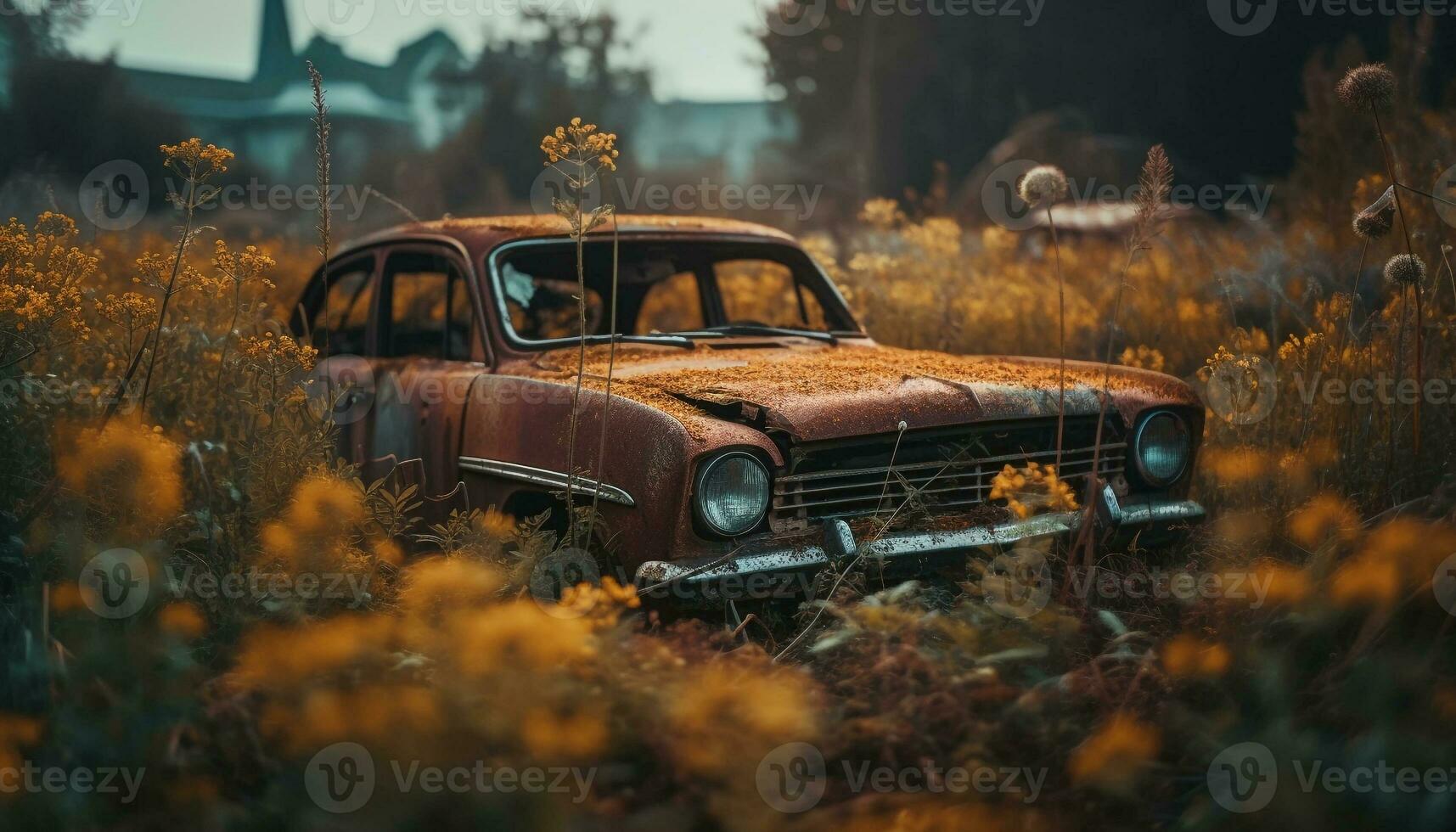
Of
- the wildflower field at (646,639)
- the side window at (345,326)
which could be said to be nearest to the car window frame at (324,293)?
the side window at (345,326)

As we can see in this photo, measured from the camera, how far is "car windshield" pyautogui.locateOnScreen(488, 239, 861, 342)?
4801mm

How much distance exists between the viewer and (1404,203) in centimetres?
566

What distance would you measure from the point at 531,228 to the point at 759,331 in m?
1.04

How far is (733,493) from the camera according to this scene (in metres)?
3.50

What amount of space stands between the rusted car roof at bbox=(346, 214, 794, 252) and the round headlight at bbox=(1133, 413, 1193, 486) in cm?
200

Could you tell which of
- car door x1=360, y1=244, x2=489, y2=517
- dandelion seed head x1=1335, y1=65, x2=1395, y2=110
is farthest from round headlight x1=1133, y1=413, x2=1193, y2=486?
car door x1=360, y1=244, x2=489, y2=517

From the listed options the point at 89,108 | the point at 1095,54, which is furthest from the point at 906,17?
the point at 89,108

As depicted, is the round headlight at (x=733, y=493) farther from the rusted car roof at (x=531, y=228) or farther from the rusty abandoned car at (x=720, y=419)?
the rusted car roof at (x=531, y=228)

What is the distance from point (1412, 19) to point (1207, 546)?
1156 centimetres

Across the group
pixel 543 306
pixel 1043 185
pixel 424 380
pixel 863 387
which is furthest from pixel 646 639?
pixel 543 306

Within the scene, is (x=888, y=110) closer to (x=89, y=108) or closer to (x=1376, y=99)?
(x=89, y=108)

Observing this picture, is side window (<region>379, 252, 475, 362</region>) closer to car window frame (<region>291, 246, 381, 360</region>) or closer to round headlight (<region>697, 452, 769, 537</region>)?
car window frame (<region>291, 246, 381, 360</region>)

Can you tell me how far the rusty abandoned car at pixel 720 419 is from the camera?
350 centimetres

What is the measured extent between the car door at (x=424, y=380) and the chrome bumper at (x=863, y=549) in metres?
1.12
